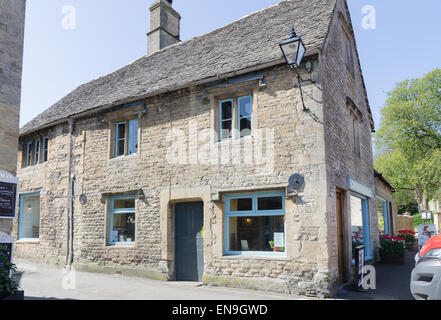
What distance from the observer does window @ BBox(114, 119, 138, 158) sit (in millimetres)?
11633

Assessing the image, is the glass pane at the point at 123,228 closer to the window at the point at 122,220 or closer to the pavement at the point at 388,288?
the window at the point at 122,220

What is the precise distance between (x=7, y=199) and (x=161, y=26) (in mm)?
11291

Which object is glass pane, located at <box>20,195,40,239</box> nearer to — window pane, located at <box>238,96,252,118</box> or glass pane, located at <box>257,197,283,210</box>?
window pane, located at <box>238,96,252,118</box>

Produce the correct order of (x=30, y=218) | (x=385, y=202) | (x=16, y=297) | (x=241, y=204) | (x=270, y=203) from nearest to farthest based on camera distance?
1. (x=16, y=297)
2. (x=270, y=203)
3. (x=241, y=204)
4. (x=30, y=218)
5. (x=385, y=202)

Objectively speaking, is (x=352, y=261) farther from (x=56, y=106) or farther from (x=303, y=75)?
(x=56, y=106)

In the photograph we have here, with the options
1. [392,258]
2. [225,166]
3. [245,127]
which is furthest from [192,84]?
[392,258]

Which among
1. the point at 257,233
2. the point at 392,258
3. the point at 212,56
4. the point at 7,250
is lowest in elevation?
the point at 392,258

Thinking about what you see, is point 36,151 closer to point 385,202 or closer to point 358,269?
point 358,269

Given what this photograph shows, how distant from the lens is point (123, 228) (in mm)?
11344

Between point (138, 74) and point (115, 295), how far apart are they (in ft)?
A: 27.7

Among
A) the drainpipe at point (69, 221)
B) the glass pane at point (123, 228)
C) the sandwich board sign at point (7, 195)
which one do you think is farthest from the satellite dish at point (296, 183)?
the drainpipe at point (69, 221)

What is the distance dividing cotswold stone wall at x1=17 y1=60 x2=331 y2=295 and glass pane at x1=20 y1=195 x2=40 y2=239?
554 mm

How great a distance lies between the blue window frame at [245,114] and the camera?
952 cm

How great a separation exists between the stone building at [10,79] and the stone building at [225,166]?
335 cm
